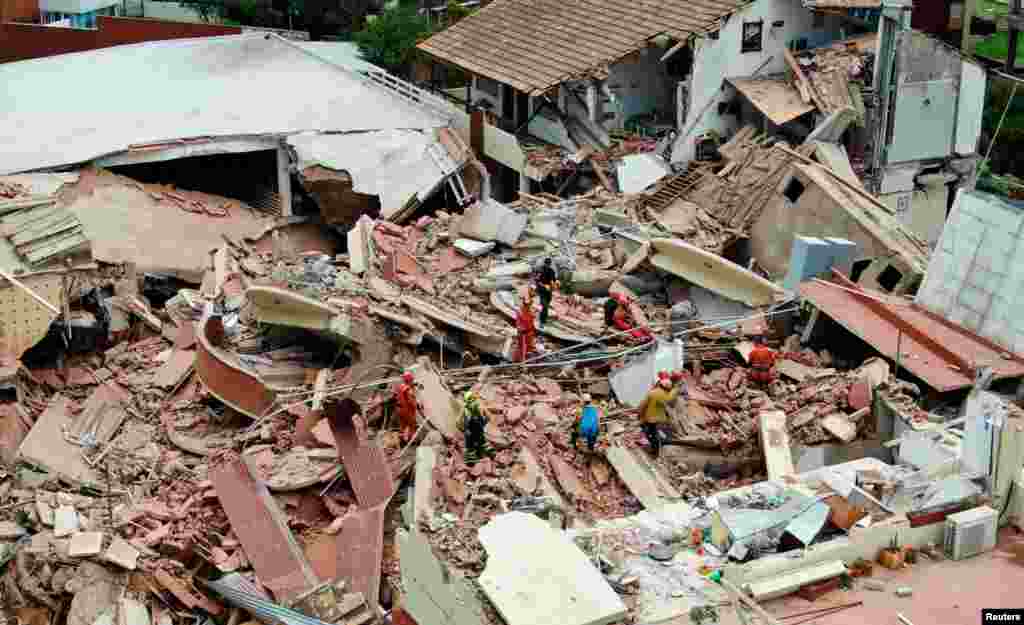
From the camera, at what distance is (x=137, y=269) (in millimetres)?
24562

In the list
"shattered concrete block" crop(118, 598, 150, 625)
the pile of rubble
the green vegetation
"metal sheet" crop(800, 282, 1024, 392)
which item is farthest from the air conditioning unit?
the green vegetation

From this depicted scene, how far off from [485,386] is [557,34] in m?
13.7

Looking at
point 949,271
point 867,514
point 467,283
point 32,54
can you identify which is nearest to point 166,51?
point 32,54

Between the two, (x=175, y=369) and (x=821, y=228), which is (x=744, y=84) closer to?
(x=821, y=228)

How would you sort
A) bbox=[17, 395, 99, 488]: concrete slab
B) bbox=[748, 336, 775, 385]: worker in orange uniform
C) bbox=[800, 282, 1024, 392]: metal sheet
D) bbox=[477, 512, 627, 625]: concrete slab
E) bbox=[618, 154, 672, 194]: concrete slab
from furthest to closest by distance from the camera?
bbox=[618, 154, 672, 194]: concrete slab → bbox=[748, 336, 775, 385]: worker in orange uniform → bbox=[17, 395, 99, 488]: concrete slab → bbox=[800, 282, 1024, 392]: metal sheet → bbox=[477, 512, 627, 625]: concrete slab

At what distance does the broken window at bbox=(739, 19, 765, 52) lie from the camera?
27672 millimetres

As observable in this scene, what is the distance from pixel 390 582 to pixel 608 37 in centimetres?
1674

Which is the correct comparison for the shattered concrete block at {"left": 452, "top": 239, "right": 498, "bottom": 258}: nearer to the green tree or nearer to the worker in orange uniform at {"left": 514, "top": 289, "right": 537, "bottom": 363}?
the worker in orange uniform at {"left": 514, "top": 289, "right": 537, "bottom": 363}

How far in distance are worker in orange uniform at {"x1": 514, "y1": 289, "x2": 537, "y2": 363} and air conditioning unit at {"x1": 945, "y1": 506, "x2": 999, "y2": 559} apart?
820 centimetres

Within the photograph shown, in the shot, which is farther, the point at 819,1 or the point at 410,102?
the point at 410,102

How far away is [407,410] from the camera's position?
1723 cm

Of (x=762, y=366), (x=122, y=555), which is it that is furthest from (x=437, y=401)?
(x=762, y=366)

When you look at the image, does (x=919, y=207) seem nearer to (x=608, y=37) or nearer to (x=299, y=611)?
(x=608, y=37)

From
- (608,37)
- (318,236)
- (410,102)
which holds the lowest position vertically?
(318,236)
